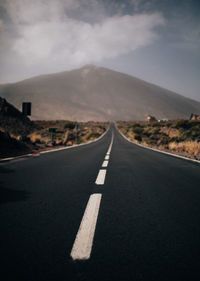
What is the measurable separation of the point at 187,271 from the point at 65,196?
7.64ft

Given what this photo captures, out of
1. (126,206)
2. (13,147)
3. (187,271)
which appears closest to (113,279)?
(187,271)

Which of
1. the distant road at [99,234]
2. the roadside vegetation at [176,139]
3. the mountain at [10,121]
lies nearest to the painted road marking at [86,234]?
the distant road at [99,234]

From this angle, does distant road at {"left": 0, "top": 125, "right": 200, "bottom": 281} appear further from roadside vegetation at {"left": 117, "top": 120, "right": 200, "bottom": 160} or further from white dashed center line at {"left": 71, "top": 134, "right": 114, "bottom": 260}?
roadside vegetation at {"left": 117, "top": 120, "right": 200, "bottom": 160}

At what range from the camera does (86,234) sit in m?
2.04

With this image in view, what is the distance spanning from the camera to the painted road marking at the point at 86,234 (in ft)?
5.56

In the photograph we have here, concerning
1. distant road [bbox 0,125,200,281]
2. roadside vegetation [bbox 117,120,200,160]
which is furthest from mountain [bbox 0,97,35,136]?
distant road [bbox 0,125,200,281]

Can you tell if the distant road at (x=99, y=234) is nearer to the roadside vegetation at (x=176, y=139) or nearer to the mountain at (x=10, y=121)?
the roadside vegetation at (x=176, y=139)

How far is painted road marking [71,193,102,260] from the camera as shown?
5.56 feet

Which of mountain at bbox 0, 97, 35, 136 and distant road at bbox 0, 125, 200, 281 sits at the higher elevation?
mountain at bbox 0, 97, 35, 136

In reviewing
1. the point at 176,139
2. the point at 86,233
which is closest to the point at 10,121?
the point at 86,233

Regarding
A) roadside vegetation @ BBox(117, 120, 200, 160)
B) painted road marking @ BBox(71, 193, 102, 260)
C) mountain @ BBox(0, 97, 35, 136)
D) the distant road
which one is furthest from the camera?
mountain @ BBox(0, 97, 35, 136)

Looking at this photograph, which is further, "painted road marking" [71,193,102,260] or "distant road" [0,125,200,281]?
"painted road marking" [71,193,102,260]

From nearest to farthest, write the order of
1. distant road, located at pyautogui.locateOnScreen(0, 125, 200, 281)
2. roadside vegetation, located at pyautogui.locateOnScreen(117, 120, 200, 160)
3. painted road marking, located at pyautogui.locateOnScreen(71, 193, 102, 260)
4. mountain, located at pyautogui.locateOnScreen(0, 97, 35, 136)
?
distant road, located at pyautogui.locateOnScreen(0, 125, 200, 281), painted road marking, located at pyautogui.locateOnScreen(71, 193, 102, 260), roadside vegetation, located at pyautogui.locateOnScreen(117, 120, 200, 160), mountain, located at pyautogui.locateOnScreen(0, 97, 35, 136)

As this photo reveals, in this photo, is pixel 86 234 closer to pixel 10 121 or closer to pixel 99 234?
pixel 99 234
